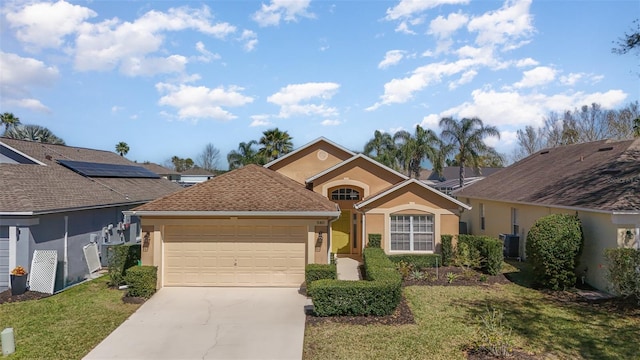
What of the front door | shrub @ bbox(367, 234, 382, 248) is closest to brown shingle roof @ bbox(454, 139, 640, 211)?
shrub @ bbox(367, 234, 382, 248)

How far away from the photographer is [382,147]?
1797 inches

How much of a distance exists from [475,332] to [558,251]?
5.44 m

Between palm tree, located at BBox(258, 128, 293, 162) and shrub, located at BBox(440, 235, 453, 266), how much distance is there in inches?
1053

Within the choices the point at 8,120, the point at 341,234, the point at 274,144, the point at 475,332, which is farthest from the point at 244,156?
the point at 475,332

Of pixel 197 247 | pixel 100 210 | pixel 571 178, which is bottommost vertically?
pixel 197 247

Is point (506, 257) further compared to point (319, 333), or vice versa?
point (506, 257)

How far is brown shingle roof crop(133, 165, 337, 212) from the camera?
1286cm

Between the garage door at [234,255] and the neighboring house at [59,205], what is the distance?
13.0 feet

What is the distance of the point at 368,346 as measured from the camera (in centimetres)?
830

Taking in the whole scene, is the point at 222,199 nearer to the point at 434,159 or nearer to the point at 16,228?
the point at 16,228

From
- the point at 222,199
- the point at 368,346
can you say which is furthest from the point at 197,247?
the point at 368,346

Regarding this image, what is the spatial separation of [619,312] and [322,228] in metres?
8.46

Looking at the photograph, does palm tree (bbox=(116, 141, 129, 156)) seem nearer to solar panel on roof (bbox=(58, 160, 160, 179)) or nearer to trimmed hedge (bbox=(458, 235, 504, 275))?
solar panel on roof (bbox=(58, 160, 160, 179))

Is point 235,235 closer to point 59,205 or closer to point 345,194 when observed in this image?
point 59,205
